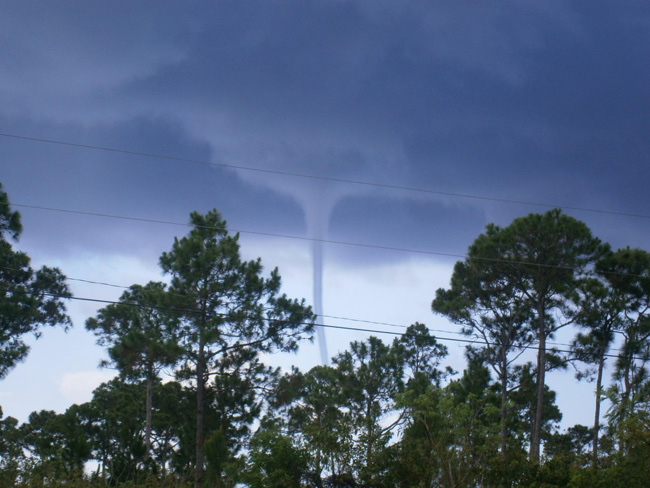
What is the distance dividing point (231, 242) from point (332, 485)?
14133 millimetres

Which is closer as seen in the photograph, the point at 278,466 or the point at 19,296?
the point at 278,466

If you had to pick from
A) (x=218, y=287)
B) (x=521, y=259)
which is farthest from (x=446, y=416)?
(x=521, y=259)

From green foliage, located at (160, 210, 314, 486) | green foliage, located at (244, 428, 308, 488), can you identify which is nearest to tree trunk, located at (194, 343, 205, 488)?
green foliage, located at (160, 210, 314, 486)

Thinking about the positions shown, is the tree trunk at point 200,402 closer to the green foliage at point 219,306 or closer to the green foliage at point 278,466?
the green foliage at point 219,306

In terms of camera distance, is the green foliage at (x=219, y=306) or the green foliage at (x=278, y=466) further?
the green foliage at (x=219, y=306)

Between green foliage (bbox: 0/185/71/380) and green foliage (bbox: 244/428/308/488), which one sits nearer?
green foliage (bbox: 244/428/308/488)

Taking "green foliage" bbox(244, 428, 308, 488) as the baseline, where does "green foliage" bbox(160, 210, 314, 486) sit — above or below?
above

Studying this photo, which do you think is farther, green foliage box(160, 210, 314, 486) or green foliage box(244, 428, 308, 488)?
green foliage box(160, 210, 314, 486)

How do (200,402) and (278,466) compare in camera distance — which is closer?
(278,466)

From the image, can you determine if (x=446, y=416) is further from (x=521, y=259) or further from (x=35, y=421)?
(x=35, y=421)

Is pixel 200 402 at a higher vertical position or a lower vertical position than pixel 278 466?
higher

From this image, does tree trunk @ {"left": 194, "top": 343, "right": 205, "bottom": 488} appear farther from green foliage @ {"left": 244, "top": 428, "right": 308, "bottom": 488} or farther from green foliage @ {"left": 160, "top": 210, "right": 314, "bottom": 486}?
green foliage @ {"left": 244, "top": 428, "right": 308, "bottom": 488}

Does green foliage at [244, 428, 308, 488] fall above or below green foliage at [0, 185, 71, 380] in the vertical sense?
below

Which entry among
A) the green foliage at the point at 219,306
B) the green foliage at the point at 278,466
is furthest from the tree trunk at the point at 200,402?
the green foliage at the point at 278,466
